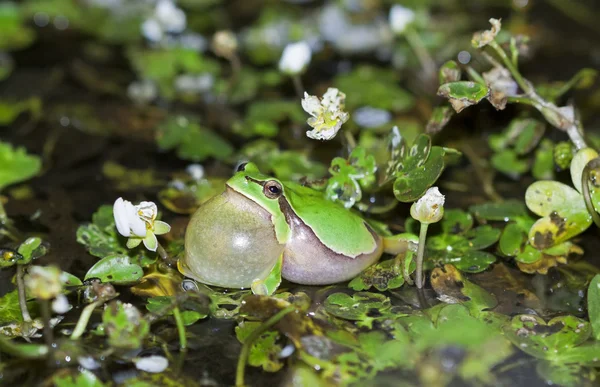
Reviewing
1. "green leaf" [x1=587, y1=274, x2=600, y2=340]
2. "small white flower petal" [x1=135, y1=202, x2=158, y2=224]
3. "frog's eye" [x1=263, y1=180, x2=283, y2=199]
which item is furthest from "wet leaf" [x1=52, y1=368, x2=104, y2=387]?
"green leaf" [x1=587, y1=274, x2=600, y2=340]

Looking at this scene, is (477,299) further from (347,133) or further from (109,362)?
(109,362)

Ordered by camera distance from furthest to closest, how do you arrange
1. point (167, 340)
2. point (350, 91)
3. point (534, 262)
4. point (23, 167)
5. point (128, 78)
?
point (128, 78) < point (350, 91) < point (23, 167) < point (534, 262) < point (167, 340)

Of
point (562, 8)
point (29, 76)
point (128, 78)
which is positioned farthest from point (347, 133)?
point (562, 8)

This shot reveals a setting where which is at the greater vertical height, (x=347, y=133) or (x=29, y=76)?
(x=347, y=133)

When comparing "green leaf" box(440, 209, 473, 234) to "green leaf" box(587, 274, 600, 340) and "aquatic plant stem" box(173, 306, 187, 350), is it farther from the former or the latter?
"aquatic plant stem" box(173, 306, 187, 350)

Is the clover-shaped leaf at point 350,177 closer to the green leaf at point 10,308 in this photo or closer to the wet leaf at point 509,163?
the wet leaf at point 509,163

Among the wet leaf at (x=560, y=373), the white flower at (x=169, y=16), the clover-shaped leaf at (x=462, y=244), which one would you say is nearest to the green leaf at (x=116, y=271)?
the clover-shaped leaf at (x=462, y=244)

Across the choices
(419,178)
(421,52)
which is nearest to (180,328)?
(419,178)

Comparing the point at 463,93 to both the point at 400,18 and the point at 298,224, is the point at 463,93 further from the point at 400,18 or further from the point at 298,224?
the point at 400,18
